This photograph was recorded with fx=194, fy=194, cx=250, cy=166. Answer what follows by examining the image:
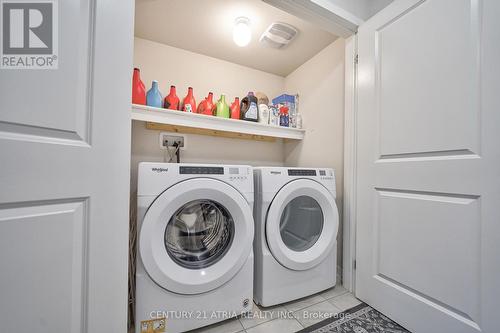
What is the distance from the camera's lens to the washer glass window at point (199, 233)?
3.32 ft

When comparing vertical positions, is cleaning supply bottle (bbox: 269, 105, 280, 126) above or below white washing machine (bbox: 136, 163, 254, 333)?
above

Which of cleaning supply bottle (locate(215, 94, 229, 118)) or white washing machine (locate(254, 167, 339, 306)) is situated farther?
cleaning supply bottle (locate(215, 94, 229, 118))

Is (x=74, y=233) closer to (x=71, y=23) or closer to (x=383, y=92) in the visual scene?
(x=71, y=23)

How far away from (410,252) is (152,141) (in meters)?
1.84

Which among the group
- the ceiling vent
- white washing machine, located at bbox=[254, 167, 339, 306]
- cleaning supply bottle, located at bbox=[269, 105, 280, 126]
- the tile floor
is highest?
the ceiling vent

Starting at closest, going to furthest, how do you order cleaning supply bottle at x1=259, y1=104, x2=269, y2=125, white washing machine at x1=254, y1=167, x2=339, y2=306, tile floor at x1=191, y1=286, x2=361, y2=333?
tile floor at x1=191, y1=286, x2=361, y2=333, white washing machine at x1=254, y1=167, x2=339, y2=306, cleaning supply bottle at x1=259, y1=104, x2=269, y2=125

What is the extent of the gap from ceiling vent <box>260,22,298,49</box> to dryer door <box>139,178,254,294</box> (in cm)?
127

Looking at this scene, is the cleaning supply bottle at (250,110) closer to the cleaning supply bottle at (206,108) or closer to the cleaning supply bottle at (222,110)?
the cleaning supply bottle at (222,110)

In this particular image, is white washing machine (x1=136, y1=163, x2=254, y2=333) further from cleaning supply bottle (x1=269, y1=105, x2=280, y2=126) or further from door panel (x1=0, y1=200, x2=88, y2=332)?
cleaning supply bottle (x1=269, y1=105, x2=280, y2=126)

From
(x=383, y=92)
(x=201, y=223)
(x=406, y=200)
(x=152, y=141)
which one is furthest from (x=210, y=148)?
(x=406, y=200)

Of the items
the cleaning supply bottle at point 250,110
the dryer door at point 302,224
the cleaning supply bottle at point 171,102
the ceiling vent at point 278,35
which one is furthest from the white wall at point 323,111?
the cleaning supply bottle at point 171,102

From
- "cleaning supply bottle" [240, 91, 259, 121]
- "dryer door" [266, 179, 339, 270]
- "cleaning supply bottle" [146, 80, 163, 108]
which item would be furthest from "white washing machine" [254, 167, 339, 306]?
"cleaning supply bottle" [146, 80, 163, 108]

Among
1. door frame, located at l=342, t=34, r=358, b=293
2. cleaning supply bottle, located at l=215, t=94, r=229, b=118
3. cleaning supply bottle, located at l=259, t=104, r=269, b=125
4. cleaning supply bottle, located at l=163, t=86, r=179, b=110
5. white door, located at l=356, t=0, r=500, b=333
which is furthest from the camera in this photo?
cleaning supply bottle, located at l=259, t=104, r=269, b=125

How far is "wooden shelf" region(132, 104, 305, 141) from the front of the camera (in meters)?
1.29
